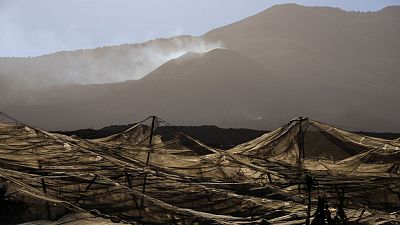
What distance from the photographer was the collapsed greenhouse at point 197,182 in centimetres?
1004

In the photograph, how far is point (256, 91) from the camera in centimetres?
7538

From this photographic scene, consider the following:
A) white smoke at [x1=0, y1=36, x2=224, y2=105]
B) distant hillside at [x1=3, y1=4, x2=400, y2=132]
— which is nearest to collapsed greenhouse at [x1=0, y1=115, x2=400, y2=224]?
distant hillside at [x1=3, y1=4, x2=400, y2=132]

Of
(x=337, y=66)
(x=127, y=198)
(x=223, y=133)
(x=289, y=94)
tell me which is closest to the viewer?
(x=127, y=198)

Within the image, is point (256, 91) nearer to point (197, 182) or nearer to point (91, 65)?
point (91, 65)

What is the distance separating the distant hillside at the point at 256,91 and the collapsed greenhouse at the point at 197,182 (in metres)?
45.0

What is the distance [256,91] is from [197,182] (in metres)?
63.6

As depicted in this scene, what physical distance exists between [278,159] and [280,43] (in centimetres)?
9048

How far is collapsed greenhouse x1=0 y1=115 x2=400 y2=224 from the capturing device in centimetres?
1004

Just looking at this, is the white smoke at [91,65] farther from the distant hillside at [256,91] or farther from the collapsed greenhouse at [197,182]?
the collapsed greenhouse at [197,182]

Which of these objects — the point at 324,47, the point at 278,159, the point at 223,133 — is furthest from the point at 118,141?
the point at 324,47

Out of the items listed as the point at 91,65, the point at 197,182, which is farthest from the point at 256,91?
the point at 197,182

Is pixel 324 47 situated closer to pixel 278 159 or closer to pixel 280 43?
pixel 280 43

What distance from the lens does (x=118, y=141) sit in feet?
62.6

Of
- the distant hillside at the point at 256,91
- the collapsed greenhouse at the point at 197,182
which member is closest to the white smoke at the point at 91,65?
the distant hillside at the point at 256,91
